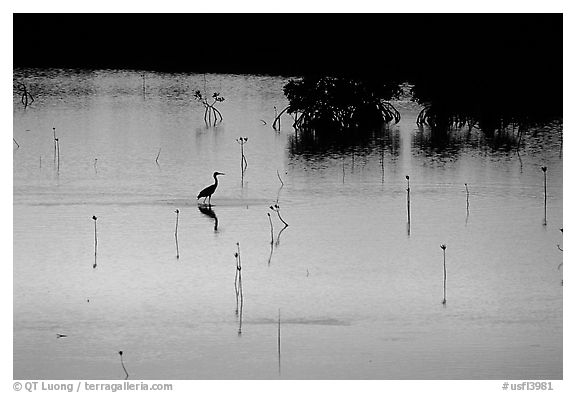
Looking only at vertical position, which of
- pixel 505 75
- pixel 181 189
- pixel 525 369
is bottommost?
pixel 525 369

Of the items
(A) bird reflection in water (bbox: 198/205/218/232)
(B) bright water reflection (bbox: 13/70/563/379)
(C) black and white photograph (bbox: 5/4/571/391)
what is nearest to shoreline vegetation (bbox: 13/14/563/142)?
(C) black and white photograph (bbox: 5/4/571/391)

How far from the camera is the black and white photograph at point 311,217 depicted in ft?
27.9

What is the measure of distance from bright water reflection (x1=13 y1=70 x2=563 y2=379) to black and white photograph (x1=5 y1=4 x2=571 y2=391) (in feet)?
0.09

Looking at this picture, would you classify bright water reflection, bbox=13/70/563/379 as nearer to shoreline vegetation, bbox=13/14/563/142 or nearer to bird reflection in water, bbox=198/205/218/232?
bird reflection in water, bbox=198/205/218/232

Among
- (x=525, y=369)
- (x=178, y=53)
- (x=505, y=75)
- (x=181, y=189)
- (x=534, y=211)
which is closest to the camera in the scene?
(x=525, y=369)

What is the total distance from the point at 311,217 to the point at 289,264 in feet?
7.84

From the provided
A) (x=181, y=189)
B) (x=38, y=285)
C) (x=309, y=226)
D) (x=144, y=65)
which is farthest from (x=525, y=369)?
(x=144, y=65)

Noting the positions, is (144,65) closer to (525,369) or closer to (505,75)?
(505,75)

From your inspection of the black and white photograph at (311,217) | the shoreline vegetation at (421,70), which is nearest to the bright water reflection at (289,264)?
the black and white photograph at (311,217)

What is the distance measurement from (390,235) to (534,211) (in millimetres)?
2201

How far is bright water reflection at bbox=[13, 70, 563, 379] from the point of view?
329 inches

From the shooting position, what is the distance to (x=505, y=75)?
77.0 ft

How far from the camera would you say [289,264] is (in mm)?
10930

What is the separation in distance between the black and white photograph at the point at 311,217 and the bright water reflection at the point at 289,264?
0.09 ft
